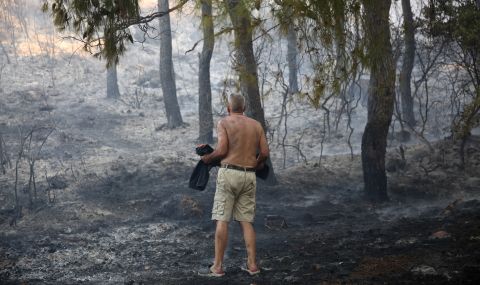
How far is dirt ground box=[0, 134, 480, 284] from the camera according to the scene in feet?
17.9

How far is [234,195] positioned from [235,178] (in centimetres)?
20

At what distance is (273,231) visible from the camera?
7.68 metres

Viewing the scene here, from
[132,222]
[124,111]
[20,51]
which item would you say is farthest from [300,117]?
[20,51]

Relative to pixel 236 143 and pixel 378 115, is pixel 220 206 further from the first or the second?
pixel 378 115

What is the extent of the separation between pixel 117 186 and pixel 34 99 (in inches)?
402

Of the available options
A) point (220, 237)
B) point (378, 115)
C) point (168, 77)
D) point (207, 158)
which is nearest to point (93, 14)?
point (207, 158)

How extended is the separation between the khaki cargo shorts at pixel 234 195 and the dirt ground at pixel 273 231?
2.12ft

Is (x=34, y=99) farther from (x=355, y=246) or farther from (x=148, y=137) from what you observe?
(x=355, y=246)

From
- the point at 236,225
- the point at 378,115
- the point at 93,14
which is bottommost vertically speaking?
the point at 236,225

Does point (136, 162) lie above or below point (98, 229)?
above

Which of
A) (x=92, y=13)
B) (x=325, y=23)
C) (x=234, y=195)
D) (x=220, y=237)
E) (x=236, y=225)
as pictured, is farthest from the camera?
(x=236, y=225)

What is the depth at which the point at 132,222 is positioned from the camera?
832cm

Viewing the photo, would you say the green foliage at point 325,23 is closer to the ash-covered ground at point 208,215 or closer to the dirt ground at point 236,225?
the ash-covered ground at point 208,215

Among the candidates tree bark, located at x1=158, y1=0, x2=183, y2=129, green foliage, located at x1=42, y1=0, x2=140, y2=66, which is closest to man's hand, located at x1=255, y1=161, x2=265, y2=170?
green foliage, located at x1=42, y1=0, x2=140, y2=66
